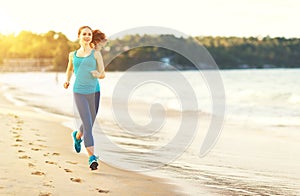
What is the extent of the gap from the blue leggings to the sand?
446 mm

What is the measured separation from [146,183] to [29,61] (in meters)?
122

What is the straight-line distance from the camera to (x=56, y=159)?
21.8ft

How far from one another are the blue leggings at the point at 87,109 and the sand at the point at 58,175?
45 cm

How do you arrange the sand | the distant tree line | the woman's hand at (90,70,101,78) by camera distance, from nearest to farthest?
1. the sand
2. the woman's hand at (90,70,101,78)
3. the distant tree line

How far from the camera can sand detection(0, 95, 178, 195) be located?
5.00m

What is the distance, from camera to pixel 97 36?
5828mm

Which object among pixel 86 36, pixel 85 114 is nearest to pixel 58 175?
pixel 85 114

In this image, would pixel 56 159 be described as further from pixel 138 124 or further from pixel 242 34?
pixel 242 34

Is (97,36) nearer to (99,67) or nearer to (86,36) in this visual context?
(86,36)

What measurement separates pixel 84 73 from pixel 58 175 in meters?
1.16

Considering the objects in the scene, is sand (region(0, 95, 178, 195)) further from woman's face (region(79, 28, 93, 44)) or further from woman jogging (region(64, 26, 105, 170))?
woman's face (region(79, 28, 93, 44))

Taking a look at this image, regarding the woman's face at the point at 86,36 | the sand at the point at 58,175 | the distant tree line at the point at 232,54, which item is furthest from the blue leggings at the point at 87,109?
the distant tree line at the point at 232,54

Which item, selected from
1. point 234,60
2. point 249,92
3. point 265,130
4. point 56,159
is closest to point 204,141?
point 265,130

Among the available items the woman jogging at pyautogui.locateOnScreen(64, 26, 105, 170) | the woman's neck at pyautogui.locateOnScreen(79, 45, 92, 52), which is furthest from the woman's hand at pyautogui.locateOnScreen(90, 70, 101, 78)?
the woman's neck at pyautogui.locateOnScreen(79, 45, 92, 52)
